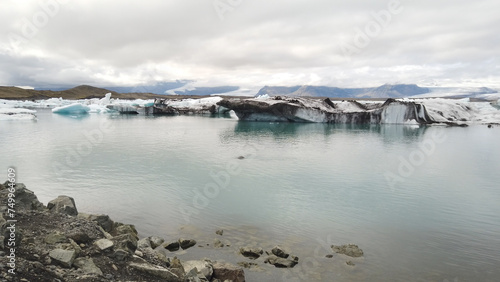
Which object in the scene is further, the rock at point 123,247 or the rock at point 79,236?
the rock at point 79,236

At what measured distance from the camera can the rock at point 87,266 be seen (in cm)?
426

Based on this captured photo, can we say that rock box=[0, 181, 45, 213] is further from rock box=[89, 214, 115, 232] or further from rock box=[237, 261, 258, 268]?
rock box=[237, 261, 258, 268]

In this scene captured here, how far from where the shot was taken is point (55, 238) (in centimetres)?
480

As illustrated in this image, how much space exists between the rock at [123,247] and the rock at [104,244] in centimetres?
10

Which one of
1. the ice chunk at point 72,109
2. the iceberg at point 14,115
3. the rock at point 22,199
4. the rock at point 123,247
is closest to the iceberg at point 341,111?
the iceberg at point 14,115

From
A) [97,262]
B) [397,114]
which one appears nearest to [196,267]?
[97,262]

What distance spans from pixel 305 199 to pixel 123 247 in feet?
21.4

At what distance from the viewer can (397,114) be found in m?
39.9

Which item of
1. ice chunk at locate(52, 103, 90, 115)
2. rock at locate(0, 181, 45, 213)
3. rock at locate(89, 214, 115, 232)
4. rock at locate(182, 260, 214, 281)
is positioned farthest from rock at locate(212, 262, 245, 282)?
ice chunk at locate(52, 103, 90, 115)

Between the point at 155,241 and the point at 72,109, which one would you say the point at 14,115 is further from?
the point at 155,241

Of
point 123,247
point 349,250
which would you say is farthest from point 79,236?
point 349,250

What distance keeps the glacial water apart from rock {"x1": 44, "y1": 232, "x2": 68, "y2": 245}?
243 centimetres

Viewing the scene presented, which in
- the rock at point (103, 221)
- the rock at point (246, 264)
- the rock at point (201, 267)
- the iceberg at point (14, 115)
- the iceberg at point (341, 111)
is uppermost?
the iceberg at point (341, 111)

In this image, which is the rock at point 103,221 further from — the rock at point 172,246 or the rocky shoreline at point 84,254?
the rock at point 172,246
